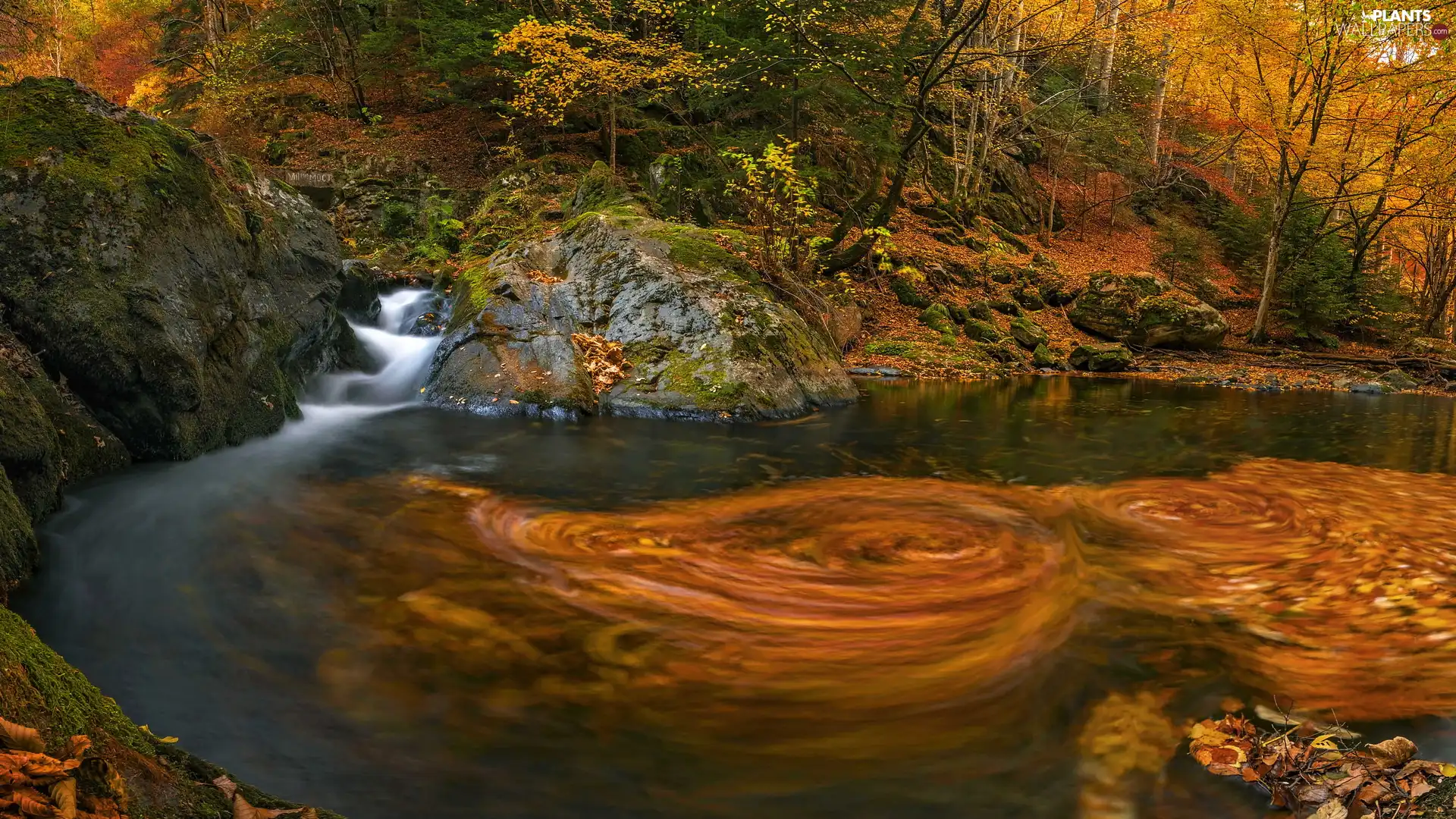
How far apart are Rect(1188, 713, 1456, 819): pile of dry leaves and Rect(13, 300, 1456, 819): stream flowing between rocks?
0.10 m

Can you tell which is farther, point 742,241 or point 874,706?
point 742,241

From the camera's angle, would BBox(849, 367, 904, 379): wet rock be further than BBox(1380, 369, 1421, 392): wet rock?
→ No

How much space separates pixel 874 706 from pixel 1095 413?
918 centimetres

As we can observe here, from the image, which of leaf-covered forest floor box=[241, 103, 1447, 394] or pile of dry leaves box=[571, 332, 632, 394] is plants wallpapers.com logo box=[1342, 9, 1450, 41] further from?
pile of dry leaves box=[571, 332, 632, 394]

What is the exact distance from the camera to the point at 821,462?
293 inches

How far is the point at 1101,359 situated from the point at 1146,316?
308 centimetres

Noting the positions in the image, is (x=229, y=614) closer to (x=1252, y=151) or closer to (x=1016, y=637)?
(x=1016, y=637)

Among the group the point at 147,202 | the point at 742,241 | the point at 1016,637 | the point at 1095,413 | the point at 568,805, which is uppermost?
the point at 742,241

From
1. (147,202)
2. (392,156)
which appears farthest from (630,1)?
(147,202)

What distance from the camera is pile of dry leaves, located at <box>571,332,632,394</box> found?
980cm

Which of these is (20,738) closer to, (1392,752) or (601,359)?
(1392,752)

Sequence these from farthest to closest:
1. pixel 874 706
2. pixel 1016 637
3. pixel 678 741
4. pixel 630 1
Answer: pixel 630 1 < pixel 1016 637 < pixel 874 706 < pixel 678 741

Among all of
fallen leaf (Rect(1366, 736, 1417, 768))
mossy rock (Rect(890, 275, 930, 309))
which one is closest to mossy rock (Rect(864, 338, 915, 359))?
mossy rock (Rect(890, 275, 930, 309))

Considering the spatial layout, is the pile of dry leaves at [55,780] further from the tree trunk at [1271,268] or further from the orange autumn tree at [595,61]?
the tree trunk at [1271,268]
